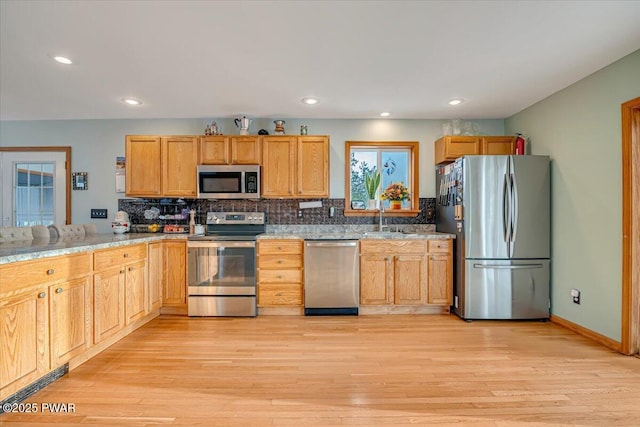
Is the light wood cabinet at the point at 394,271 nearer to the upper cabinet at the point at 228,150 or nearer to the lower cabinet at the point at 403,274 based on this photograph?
the lower cabinet at the point at 403,274

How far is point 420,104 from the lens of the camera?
3.63 meters

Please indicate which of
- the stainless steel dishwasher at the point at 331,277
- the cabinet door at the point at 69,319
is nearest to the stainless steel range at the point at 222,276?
the stainless steel dishwasher at the point at 331,277

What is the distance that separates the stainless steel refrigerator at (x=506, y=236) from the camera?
3338 mm

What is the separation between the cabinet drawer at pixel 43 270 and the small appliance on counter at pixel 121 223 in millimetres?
1617

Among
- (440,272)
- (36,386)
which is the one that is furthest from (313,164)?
(36,386)

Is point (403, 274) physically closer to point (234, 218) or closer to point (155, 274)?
point (234, 218)

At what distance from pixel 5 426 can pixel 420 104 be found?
4.21m

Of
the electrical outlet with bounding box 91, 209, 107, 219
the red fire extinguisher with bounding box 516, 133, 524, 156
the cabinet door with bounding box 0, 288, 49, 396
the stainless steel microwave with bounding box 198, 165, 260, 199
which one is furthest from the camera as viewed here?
the electrical outlet with bounding box 91, 209, 107, 219

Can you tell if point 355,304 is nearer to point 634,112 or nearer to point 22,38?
point 634,112

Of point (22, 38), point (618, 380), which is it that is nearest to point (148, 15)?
point (22, 38)

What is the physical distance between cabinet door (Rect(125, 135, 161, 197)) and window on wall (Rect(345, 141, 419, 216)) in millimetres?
2406

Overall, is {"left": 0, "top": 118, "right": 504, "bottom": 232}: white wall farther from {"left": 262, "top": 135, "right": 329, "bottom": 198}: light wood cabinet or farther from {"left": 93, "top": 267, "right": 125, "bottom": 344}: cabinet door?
{"left": 93, "top": 267, "right": 125, "bottom": 344}: cabinet door

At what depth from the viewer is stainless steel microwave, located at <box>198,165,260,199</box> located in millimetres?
3842

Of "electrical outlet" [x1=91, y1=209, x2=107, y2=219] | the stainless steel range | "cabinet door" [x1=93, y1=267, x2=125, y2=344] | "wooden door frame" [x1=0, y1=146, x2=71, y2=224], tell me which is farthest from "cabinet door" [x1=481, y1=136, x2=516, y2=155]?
"wooden door frame" [x1=0, y1=146, x2=71, y2=224]
